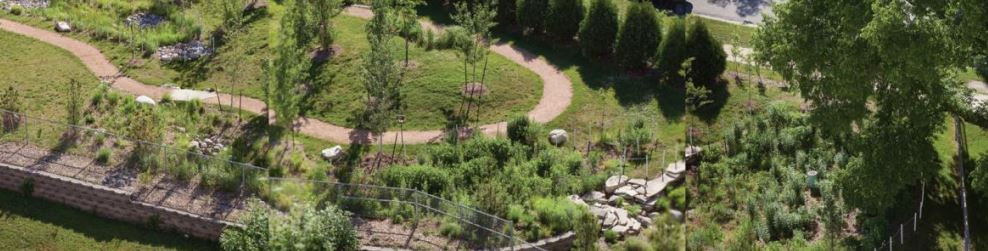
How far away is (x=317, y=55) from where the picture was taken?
37.0m

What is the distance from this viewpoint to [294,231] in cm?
2247

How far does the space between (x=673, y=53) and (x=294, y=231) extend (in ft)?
52.2

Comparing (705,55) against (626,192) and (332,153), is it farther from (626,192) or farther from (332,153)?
(332,153)

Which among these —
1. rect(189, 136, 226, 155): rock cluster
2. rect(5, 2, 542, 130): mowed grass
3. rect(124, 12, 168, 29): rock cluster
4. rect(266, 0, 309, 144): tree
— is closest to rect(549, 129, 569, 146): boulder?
rect(5, 2, 542, 130): mowed grass

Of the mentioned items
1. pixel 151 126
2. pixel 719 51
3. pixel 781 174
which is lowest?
pixel 151 126

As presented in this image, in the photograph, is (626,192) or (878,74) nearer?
(878,74)

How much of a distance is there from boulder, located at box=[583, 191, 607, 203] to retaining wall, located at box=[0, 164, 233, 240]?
9.68 m

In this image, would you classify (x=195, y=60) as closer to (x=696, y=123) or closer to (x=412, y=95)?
(x=412, y=95)

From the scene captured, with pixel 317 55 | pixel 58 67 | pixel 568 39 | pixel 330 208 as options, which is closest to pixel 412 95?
pixel 317 55

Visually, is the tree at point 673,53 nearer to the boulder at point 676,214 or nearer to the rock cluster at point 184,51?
the rock cluster at point 184,51

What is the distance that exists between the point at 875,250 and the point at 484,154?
38.3ft

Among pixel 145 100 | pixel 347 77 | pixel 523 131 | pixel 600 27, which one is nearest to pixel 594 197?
pixel 523 131

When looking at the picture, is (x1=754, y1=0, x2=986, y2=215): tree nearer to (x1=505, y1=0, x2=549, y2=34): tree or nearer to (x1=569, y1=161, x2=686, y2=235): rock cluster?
(x1=569, y1=161, x2=686, y2=235): rock cluster

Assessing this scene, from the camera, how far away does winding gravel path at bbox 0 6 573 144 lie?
31.8 m
